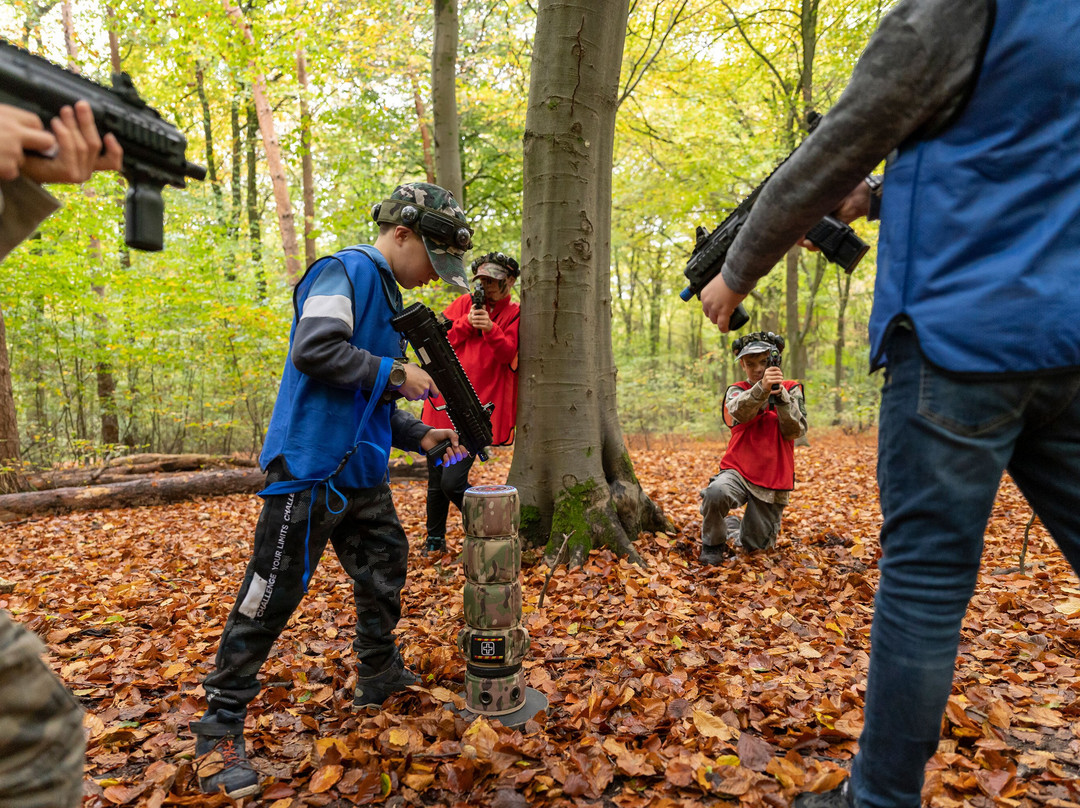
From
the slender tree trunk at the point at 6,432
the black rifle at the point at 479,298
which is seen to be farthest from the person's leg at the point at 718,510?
the slender tree trunk at the point at 6,432

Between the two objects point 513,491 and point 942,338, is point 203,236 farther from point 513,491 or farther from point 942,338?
point 942,338

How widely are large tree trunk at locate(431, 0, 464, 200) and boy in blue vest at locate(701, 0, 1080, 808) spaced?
6.70 m

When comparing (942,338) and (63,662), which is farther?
(63,662)

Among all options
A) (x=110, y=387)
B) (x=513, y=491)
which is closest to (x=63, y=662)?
(x=513, y=491)

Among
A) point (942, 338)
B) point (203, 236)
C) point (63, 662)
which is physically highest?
point (203, 236)

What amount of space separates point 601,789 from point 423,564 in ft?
9.98

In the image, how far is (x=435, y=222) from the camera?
9.46ft

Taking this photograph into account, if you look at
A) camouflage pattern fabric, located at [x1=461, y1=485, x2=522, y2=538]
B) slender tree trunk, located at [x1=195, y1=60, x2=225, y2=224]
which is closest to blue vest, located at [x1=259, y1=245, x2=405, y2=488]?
camouflage pattern fabric, located at [x1=461, y1=485, x2=522, y2=538]

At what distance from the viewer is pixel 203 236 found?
11.8 m

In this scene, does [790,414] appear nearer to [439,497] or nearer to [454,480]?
[454,480]

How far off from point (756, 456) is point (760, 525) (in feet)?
1.90

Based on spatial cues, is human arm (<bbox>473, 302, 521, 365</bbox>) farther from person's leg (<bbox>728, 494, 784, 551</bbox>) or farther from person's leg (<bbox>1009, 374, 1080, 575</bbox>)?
person's leg (<bbox>1009, 374, 1080, 575</bbox>)

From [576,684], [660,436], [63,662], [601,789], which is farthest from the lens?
[660,436]

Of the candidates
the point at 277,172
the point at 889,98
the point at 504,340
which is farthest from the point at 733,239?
the point at 277,172
